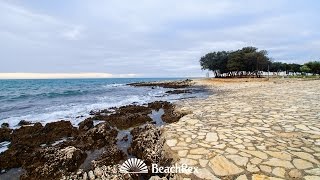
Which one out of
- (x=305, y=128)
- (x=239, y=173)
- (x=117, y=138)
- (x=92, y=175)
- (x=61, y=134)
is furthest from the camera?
(x=61, y=134)

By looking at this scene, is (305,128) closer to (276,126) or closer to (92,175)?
(276,126)

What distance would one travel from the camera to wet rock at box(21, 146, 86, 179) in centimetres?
519

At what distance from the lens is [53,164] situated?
5465mm

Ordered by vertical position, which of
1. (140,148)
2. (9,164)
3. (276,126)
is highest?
(276,126)

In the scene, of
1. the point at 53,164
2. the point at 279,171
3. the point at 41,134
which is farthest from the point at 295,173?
the point at 41,134

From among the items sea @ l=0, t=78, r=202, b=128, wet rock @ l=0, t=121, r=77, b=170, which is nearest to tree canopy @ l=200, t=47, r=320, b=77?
sea @ l=0, t=78, r=202, b=128

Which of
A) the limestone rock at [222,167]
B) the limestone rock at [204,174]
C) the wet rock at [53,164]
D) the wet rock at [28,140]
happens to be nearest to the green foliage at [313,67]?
the wet rock at [28,140]

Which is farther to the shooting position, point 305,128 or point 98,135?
point 98,135

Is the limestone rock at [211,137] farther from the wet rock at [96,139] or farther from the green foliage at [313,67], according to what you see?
the green foliage at [313,67]

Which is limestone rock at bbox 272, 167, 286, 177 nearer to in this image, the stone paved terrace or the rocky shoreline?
the stone paved terrace

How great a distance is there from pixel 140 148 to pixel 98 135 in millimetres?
2412

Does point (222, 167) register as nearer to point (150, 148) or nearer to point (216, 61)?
point (150, 148)

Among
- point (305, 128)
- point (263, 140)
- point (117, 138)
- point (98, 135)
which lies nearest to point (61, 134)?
point (98, 135)

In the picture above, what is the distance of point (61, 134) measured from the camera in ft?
28.6
